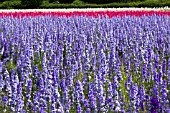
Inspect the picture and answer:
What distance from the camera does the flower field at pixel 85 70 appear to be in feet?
14.1

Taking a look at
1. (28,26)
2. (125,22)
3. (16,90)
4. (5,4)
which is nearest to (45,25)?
(28,26)

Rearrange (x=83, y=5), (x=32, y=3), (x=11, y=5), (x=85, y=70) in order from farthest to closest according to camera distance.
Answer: (x=11, y=5), (x=32, y=3), (x=83, y=5), (x=85, y=70)

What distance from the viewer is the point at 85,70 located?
6305mm

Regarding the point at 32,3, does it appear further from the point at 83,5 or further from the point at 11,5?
the point at 83,5

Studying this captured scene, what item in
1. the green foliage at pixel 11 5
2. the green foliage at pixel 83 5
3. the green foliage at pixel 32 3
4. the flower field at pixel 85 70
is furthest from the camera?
the green foliage at pixel 11 5

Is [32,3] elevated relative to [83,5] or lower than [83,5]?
elevated

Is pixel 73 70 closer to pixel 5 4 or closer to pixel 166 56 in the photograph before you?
pixel 166 56

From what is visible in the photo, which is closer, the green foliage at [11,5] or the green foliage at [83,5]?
the green foliage at [83,5]

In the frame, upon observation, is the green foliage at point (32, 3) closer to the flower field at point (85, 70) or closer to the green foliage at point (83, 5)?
the green foliage at point (83, 5)

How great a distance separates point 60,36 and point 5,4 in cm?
1742

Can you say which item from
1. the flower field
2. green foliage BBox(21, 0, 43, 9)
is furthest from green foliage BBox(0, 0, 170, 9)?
the flower field

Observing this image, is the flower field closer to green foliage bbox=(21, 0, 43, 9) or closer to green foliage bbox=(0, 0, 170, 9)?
green foliage bbox=(0, 0, 170, 9)

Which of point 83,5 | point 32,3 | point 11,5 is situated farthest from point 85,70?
point 11,5

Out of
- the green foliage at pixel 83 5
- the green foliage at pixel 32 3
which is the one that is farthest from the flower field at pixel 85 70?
the green foliage at pixel 32 3
